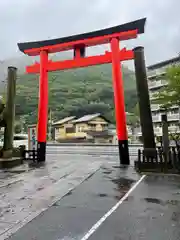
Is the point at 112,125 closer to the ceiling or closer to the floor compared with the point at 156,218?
closer to the ceiling

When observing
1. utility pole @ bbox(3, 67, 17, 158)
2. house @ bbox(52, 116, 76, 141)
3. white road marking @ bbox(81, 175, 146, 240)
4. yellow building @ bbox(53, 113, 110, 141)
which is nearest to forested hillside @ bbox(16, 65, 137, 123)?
house @ bbox(52, 116, 76, 141)

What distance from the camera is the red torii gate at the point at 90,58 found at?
12.2m

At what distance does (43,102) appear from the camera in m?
13.4

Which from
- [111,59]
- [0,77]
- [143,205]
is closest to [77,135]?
[111,59]

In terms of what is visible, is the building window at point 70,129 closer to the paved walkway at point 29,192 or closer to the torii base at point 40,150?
→ the torii base at point 40,150

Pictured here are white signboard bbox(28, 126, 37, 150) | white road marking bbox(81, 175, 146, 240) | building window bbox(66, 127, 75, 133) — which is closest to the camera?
white road marking bbox(81, 175, 146, 240)

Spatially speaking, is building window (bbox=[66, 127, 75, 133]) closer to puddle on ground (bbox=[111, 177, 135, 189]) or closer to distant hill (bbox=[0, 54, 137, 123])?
distant hill (bbox=[0, 54, 137, 123])

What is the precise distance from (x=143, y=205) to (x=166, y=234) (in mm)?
1553

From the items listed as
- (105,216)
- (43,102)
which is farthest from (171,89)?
(105,216)

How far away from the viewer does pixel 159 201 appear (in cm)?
577

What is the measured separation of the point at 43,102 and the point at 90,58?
3.55 m

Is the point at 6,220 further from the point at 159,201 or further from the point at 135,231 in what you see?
the point at 159,201

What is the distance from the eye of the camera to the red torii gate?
39.9 feet

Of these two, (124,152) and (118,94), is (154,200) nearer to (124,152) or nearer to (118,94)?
(124,152)
